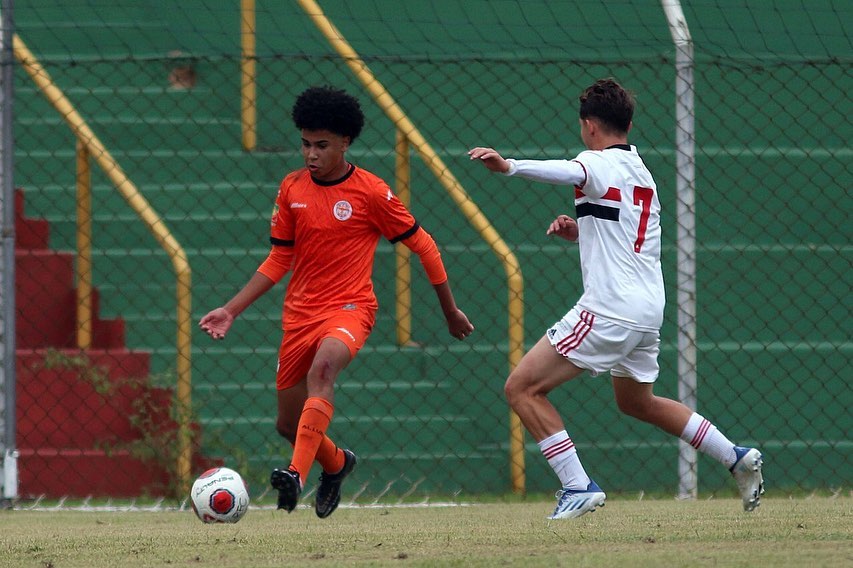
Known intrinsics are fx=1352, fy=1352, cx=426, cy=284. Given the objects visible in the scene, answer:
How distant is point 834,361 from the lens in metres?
7.23

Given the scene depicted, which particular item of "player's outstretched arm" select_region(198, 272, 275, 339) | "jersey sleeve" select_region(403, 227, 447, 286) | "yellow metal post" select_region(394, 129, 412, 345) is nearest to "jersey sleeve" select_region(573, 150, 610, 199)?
"jersey sleeve" select_region(403, 227, 447, 286)

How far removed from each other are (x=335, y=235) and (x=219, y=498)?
3.62 feet

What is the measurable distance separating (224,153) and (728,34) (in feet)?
10.2

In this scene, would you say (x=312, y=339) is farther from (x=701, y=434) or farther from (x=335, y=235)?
(x=701, y=434)

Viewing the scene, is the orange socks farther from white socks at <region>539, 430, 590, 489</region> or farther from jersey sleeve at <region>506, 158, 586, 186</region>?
jersey sleeve at <region>506, 158, 586, 186</region>

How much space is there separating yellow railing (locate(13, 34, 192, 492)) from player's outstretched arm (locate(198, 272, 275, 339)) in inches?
52.4

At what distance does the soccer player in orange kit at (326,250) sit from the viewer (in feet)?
16.8

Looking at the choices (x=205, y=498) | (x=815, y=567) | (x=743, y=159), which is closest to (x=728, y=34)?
(x=743, y=159)

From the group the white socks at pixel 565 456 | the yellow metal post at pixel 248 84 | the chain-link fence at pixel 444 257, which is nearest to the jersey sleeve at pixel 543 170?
the white socks at pixel 565 456

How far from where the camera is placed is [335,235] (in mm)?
5121

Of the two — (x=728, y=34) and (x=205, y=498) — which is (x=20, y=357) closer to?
(x=205, y=498)

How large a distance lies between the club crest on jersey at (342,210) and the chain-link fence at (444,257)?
134 centimetres

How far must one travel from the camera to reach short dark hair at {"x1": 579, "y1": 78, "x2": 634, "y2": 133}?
4.82 m

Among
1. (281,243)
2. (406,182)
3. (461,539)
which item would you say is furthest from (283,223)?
(406,182)
